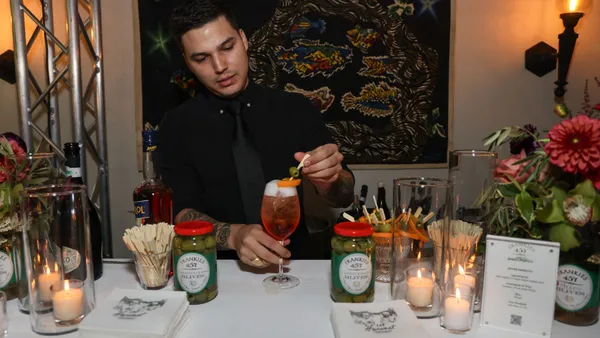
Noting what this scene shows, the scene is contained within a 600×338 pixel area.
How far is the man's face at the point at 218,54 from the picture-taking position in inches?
67.2

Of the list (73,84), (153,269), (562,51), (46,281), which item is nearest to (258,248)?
(153,269)

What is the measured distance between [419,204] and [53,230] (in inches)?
29.4

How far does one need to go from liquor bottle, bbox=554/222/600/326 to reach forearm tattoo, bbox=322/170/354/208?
0.83 metres

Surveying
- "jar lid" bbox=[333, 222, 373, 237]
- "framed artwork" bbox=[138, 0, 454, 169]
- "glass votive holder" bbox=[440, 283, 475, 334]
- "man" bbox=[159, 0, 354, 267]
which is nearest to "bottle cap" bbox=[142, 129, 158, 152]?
"jar lid" bbox=[333, 222, 373, 237]

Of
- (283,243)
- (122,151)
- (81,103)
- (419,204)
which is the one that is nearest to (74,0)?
(81,103)

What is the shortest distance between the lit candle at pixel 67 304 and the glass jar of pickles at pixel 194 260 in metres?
0.20

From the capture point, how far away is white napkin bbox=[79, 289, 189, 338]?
2.68 feet

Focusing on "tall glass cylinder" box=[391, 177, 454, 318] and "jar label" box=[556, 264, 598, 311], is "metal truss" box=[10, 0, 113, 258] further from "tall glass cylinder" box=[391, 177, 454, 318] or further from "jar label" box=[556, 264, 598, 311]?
"jar label" box=[556, 264, 598, 311]

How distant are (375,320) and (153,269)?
537 mm

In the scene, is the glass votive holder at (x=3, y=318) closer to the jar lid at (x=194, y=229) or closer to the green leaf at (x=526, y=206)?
the jar lid at (x=194, y=229)

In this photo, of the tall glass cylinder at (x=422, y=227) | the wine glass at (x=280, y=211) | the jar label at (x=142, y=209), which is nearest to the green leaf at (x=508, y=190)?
the tall glass cylinder at (x=422, y=227)

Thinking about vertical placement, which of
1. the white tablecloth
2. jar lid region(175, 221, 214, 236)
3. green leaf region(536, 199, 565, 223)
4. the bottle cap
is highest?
the bottle cap

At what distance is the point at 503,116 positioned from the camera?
3.09m

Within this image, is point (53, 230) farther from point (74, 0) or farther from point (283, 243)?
point (74, 0)
